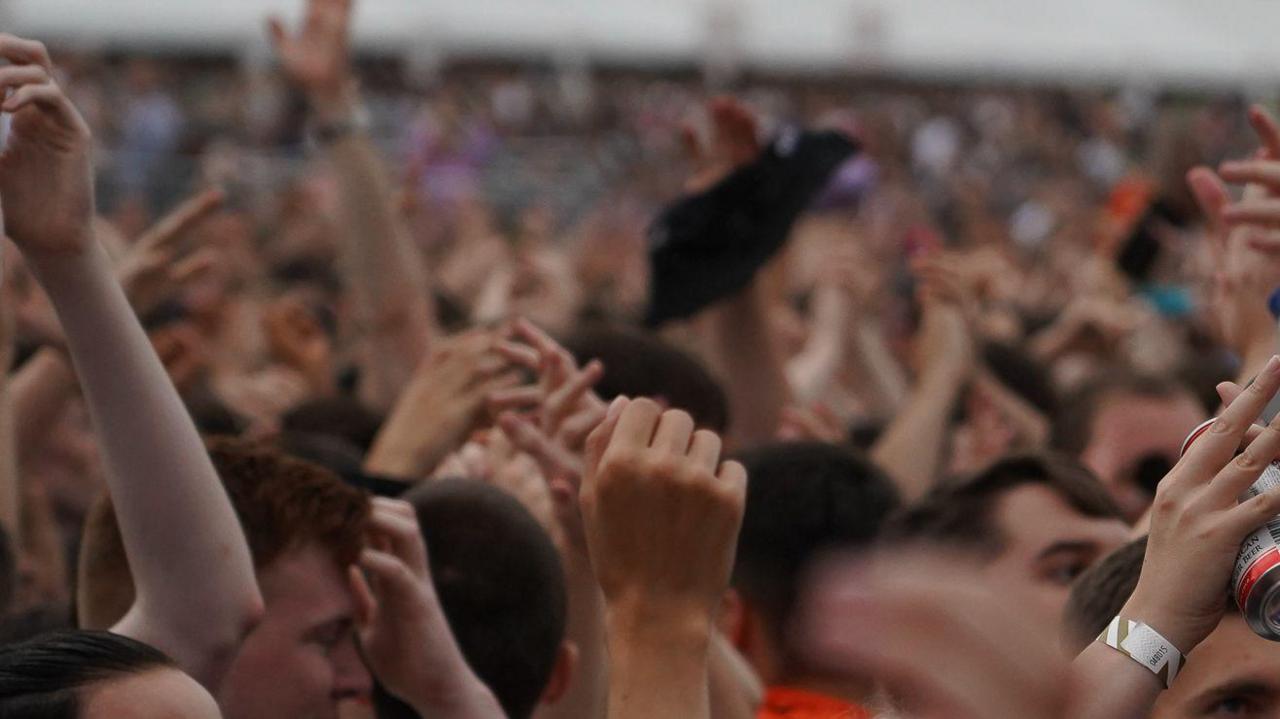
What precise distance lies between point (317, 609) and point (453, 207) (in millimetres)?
11180

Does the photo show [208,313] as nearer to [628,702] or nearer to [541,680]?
[541,680]

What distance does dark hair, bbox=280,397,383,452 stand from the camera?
4996mm

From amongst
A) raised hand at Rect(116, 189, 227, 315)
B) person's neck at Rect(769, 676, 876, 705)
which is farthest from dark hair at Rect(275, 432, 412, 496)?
person's neck at Rect(769, 676, 876, 705)

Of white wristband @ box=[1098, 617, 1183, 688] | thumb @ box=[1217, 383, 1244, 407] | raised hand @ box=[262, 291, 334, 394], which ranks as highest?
thumb @ box=[1217, 383, 1244, 407]

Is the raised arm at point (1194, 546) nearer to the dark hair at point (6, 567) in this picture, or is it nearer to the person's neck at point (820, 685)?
the person's neck at point (820, 685)

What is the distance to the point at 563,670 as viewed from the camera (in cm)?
306

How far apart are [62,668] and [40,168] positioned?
0.81 meters

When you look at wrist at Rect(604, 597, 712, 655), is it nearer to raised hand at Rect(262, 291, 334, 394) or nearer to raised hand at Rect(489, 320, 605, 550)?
raised hand at Rect(489, 320, 605, 550)

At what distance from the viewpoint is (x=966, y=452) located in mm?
5660

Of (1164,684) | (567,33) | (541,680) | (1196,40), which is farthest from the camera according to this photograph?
(1196,40)

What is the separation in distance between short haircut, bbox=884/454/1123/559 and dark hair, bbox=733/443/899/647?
0.09m

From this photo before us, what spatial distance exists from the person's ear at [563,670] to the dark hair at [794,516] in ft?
1.66

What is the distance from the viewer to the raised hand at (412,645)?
2770mm

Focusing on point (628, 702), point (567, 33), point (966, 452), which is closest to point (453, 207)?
point (567, 33)
